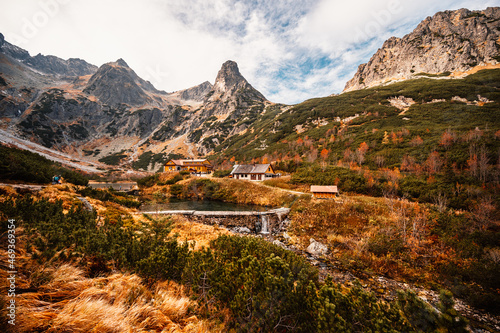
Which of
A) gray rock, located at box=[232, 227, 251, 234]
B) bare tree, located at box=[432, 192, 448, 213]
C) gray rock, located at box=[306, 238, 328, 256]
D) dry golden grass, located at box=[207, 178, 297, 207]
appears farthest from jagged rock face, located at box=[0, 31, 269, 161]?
gray rock, located at box=[306, 238, 328, 256]

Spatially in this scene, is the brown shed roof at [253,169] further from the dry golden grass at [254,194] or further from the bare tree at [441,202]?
the bare tree at [441,202]

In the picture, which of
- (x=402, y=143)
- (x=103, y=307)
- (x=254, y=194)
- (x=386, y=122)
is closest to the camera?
(x=103, y=307)

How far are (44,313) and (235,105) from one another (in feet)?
640

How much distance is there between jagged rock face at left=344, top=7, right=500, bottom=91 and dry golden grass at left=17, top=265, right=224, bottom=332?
196558 mm

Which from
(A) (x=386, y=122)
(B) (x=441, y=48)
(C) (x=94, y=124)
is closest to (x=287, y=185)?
(A) (x=386, y=122)

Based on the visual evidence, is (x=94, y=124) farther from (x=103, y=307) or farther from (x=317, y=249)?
(x=103, y=307)

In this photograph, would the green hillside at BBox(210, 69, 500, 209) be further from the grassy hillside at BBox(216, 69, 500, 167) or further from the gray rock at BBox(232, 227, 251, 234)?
the gray rock at BBox(232, 227, 251, 234)

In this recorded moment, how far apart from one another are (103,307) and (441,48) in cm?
22371

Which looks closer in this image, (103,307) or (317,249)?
(103,307)

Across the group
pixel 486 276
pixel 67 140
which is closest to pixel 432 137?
pixel 486 276

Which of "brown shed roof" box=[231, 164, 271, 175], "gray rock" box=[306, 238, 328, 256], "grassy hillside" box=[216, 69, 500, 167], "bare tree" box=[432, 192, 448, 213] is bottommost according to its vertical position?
"gray rock" box=[306, 238, 328, 256]

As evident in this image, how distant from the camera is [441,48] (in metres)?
137

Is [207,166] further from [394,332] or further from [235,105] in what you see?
[235,105]

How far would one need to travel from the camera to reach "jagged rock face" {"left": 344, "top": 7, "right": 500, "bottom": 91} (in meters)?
123
